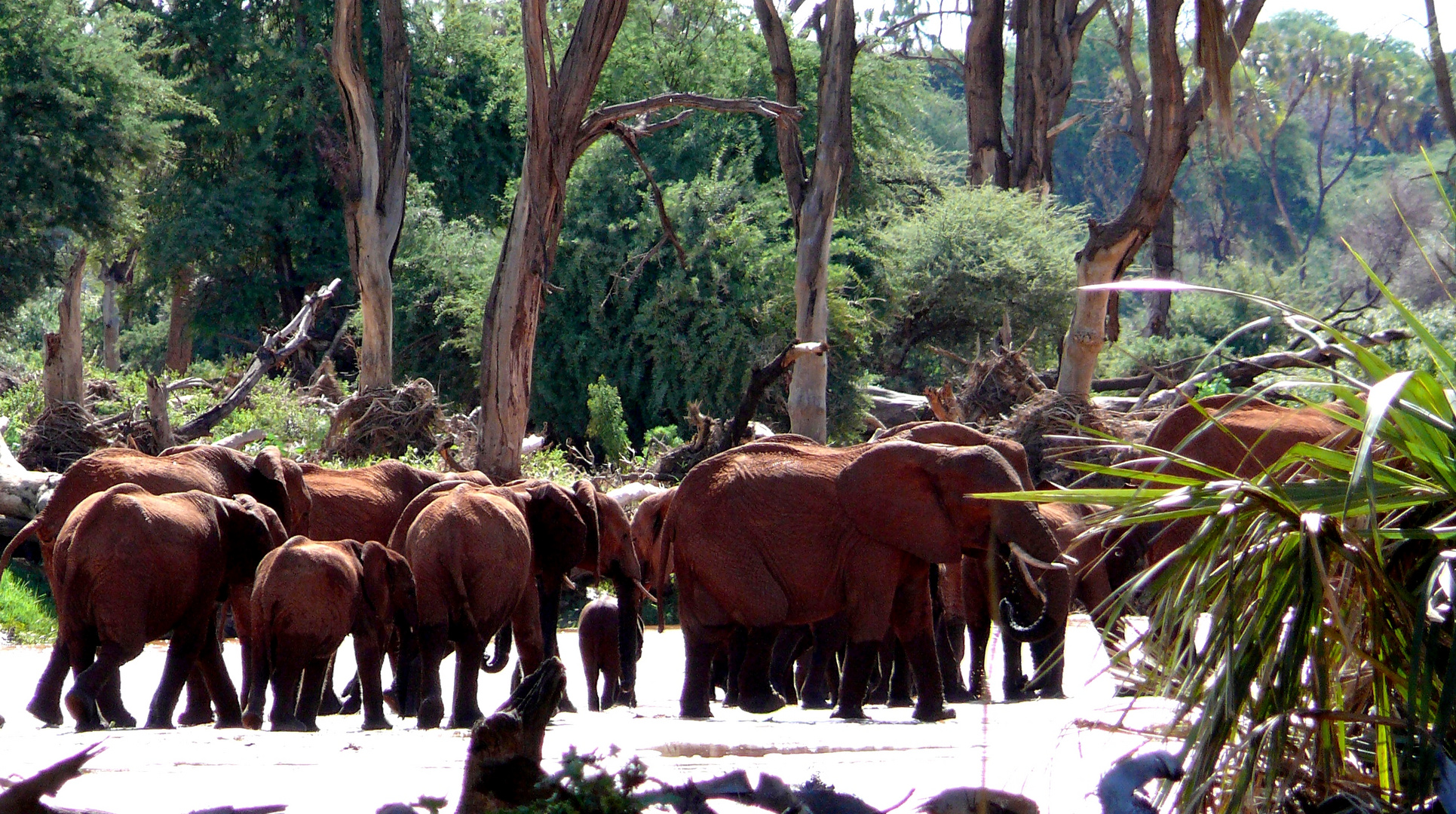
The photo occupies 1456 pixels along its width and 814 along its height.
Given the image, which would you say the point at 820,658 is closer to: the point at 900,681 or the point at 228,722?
the point at 900,681

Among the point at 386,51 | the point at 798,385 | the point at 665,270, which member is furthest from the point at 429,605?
the point at 665,270

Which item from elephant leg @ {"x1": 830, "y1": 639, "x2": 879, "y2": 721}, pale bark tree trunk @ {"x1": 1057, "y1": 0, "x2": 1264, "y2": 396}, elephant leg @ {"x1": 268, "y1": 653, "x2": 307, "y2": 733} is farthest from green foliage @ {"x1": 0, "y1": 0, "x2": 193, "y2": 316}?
elephant leg @ {"x1": 830, "y1": 639, "x2": 879, "y2": 721}

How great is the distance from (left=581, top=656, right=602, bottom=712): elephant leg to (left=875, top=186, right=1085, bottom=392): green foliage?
53.1ft

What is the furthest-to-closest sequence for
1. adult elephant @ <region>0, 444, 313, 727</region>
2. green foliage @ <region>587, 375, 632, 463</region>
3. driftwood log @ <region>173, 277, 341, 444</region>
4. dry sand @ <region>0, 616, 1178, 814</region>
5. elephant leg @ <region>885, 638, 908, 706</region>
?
green foliage @ <region>587, 375, 632, 463</region>
driftwood log @ <region>173, 277, 341, 444</region>
elephant leg @ <region>885, 638, 908, 706</region>
adult elephant @ <region>0, 444, 313, 727</region>
dry sand @ <region>0, 616, 1178, 814</region>

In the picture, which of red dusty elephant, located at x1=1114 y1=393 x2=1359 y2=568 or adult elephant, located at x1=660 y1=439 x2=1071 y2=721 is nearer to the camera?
adult elephant, located at x1=660 y1=439 x2=1071 y2=721

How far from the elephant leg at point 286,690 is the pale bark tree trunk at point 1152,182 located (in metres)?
10.00

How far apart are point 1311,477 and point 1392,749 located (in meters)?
1.17

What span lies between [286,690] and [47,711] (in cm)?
136

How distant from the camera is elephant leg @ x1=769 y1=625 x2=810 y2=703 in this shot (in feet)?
34.9

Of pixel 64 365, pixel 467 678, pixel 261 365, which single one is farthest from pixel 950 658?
pixel 261 365

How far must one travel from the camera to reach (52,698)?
8.45 meters

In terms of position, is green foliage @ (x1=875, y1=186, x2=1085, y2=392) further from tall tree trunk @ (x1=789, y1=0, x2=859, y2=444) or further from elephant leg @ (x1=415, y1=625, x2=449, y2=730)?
elephant leg @ (x1=415, y1=625, x2=449, y2=730)

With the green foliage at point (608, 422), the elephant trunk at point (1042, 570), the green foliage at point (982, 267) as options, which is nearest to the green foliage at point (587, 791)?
the elephant trunk at point (1042, 570)

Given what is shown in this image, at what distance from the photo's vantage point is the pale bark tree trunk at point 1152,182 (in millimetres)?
15820
